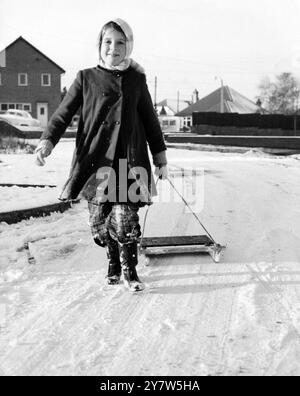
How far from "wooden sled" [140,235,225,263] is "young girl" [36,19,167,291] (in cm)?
68

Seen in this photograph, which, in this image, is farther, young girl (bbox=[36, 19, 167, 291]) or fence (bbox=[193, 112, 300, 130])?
fence (bbox=[193, 112, 300, 130])

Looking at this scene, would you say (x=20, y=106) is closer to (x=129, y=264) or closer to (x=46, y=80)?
(x=46, y=80)

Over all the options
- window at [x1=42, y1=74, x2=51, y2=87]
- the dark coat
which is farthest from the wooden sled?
window at [x1=42, y1=74, x2=51, y2=87]

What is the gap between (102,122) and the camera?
3.59 m

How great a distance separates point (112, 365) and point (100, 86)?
1.80 m

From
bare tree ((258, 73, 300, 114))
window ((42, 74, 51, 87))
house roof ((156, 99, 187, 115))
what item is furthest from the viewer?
house roof ((156, 99, 187, 115))

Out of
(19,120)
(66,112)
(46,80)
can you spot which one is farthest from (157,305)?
(46,80)

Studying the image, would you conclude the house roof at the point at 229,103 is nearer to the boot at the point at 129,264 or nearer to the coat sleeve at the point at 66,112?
the coat sleeve at the point at 66,112

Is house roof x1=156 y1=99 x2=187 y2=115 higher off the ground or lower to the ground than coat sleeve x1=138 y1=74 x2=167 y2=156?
higher

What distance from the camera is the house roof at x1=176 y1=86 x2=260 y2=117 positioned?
6247cm

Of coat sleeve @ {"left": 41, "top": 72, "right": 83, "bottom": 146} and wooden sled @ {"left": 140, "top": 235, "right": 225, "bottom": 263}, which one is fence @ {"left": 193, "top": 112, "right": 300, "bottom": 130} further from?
coat sleeve @ {"left": 41, "top": 72, "right": 83, "bottom": 146}

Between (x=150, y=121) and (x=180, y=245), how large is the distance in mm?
1126

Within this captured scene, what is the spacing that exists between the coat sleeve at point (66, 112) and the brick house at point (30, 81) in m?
38.3

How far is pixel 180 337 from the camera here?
9.19 ft
